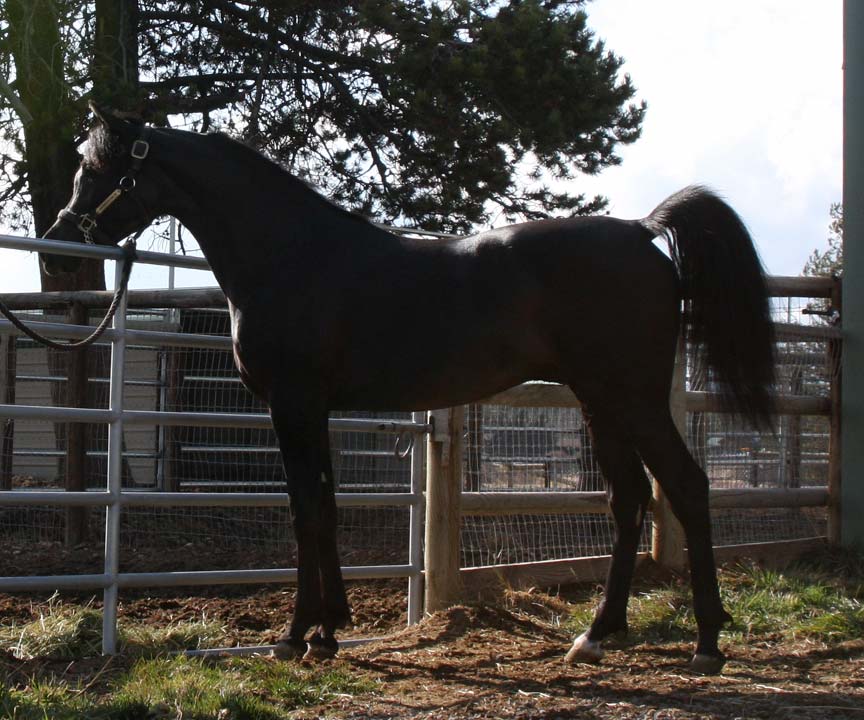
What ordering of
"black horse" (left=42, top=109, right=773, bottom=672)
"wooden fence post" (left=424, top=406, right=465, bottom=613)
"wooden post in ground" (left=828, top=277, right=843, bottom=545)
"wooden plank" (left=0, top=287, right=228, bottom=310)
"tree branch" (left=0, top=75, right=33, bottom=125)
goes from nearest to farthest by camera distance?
1. "black horse" (left=42, top=109, right=773, bottom=672)
2. "wooden fence post" (left=424, top=406, right=465, bottom=613)
3. "wooden plank" (left=0, top=287, right=228, bottom=310)
4. "wooden post in ground" (left=828, top=277, right=843, bottom=545)
5. "tree branch" (left=0, top=75, right=33, bottom=125)

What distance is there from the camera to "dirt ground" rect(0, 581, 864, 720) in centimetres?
310

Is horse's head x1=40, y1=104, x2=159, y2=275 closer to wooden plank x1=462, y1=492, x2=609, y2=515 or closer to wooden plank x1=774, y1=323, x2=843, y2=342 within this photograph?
wooden plank x1=462, y1=492, x2=609, y2=515

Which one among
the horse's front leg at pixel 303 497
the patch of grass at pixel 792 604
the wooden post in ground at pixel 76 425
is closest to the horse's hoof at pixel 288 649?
the horse's front leg at pixel 303 497

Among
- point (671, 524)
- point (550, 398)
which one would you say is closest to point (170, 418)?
point (550, 398)

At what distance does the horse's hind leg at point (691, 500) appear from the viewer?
3693mm

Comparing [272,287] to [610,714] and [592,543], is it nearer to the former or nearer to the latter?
[610,714]

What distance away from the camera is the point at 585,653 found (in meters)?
3.91

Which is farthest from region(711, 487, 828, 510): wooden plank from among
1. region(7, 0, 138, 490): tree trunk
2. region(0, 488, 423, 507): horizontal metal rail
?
region(7, 0, 138, 490): tree trunk

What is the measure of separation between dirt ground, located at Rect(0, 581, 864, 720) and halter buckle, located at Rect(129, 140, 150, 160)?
212 cm

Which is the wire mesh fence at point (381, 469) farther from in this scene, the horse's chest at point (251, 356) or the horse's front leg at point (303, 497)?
the horse's front leg at point (303, 497)

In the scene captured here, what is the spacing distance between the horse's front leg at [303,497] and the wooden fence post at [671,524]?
2.44 metres

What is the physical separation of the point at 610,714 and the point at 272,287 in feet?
7.01

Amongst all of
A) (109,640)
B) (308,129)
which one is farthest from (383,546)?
(308,129)

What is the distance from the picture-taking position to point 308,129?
1022 centimetres
